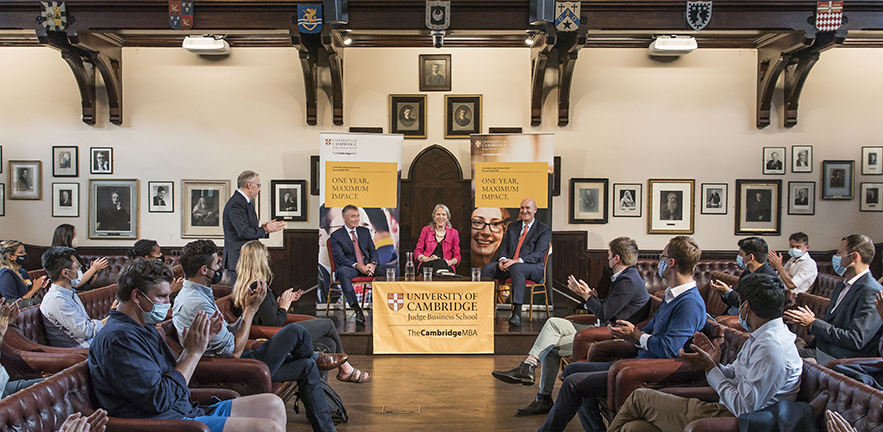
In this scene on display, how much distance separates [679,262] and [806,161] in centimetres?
638

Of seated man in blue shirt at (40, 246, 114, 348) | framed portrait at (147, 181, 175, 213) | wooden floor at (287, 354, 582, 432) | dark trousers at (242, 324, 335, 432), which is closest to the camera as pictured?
dark trousers at (242, 324, 335, 432)

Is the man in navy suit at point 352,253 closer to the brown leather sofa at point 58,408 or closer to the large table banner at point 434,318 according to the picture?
the large table banner at point 434,318

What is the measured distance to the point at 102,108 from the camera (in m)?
8.34

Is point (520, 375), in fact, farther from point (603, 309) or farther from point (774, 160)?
point (774, 160)

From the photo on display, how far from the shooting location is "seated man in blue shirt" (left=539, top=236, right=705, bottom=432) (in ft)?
10.5

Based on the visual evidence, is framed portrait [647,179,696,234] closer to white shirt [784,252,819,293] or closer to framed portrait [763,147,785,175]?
framed portrait [763,147,785,175]

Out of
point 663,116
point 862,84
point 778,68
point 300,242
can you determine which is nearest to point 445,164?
point 300,242

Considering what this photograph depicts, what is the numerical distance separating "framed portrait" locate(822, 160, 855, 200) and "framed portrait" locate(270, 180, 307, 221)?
7.59 meters

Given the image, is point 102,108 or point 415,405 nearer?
point 415,405

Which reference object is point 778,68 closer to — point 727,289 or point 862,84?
point 862,84

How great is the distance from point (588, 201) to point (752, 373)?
5953mm

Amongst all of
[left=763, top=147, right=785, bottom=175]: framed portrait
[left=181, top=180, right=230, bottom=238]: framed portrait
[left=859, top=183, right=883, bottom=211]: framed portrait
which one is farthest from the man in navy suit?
[left=859, top=183, right=883, bottom=211]: framed portrait

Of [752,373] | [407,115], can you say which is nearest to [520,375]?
[752,373]

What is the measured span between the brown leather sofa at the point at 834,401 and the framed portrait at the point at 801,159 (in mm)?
6882
